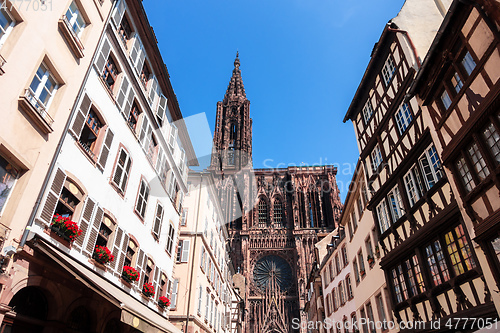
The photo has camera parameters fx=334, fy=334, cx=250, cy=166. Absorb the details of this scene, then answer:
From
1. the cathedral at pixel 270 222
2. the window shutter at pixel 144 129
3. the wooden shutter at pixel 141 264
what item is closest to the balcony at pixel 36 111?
the window shutter at pixel 144 129

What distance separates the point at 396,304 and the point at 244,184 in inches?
1840

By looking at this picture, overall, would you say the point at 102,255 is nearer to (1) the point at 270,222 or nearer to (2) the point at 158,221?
(2) the point at 158,221

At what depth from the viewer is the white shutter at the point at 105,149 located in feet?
33.7

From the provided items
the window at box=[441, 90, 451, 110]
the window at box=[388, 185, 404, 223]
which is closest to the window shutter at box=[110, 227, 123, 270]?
the window at box=[388, 185, 404, 223]

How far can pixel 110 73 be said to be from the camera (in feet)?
37.5

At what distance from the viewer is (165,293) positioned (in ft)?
50.6

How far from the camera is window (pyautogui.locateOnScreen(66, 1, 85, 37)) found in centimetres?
923

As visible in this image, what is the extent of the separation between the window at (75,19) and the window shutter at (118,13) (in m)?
1.89

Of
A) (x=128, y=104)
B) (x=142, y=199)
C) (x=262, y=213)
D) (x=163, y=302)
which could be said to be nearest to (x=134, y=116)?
(x=128, y=104)

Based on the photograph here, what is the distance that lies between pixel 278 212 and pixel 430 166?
47846 mm

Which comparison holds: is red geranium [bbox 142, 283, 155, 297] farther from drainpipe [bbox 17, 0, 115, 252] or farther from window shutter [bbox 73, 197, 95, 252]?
drainpipe [bbox 17, 0, 115, 252]

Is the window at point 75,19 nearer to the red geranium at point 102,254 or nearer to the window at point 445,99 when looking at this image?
the red geranium at point 102,254

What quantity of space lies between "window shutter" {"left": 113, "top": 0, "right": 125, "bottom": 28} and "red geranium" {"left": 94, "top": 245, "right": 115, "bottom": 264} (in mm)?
7522

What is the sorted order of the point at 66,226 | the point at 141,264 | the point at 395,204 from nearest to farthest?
the point at 66,226, the point at 395,204, the point at 141,264
